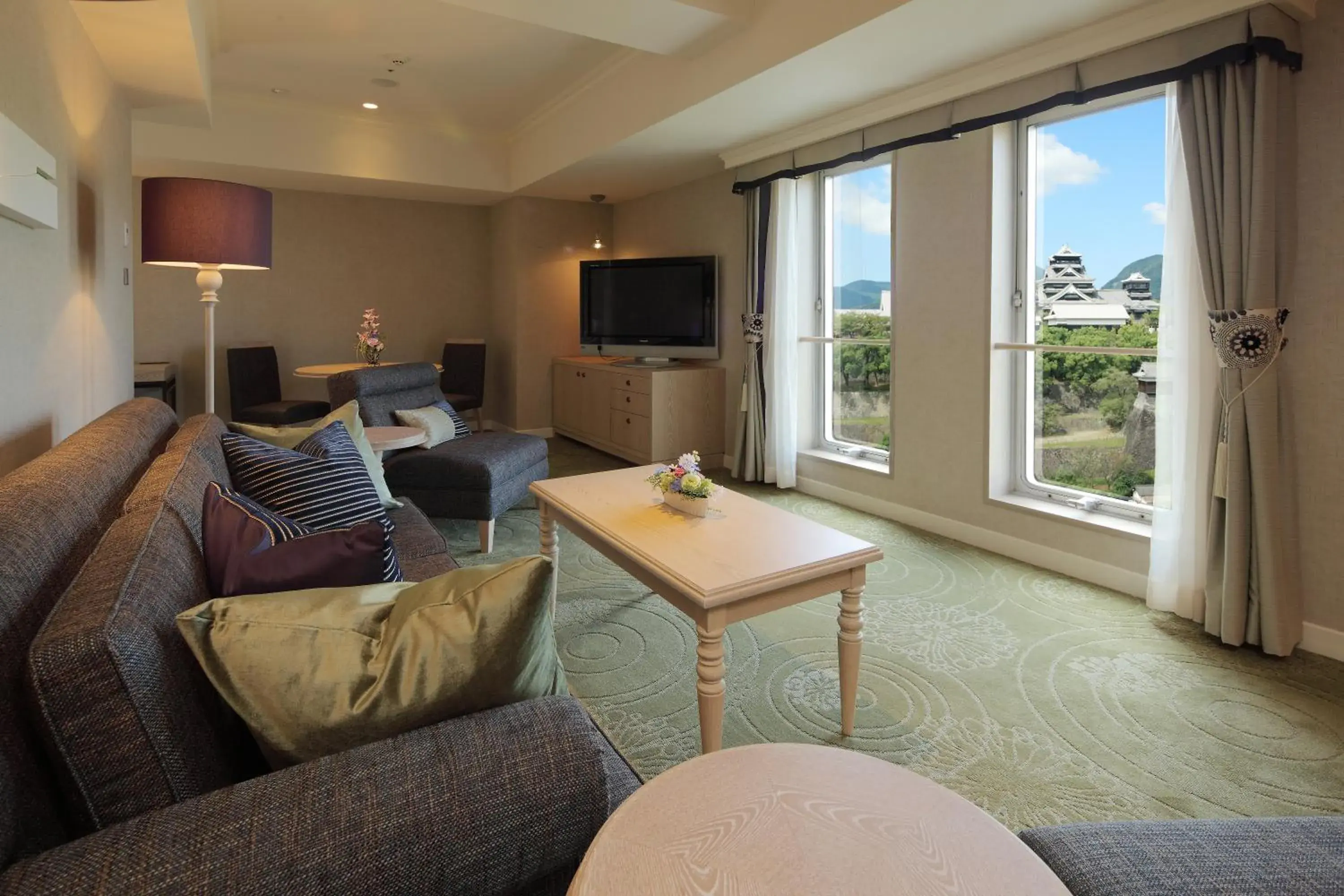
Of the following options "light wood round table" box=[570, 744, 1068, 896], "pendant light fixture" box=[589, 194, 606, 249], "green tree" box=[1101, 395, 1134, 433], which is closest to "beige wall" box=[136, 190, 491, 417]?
"pendant light fixture" box=[589, 194, 606, 249]

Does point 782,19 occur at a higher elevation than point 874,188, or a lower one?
higher

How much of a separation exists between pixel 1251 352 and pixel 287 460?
3081mm

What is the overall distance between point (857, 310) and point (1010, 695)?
296 centimetres

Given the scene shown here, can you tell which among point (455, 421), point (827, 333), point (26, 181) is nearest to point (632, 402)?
point (827, 333)

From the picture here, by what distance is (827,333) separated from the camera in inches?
199

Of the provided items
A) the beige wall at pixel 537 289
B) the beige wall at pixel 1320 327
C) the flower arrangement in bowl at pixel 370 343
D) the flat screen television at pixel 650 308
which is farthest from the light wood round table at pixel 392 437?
the beige wall at pixel 1320 327

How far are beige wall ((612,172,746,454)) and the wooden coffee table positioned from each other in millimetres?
3213

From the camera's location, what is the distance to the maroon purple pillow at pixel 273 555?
1168 mm

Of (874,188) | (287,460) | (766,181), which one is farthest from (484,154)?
(287,460)

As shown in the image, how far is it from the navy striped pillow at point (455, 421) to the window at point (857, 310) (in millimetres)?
2322

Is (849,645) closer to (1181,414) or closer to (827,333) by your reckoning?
(1181,414)

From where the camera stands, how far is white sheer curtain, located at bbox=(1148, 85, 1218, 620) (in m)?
2.75

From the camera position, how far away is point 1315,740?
2055 mm

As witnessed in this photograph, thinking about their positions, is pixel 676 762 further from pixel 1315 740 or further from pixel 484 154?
pixel 484 154
